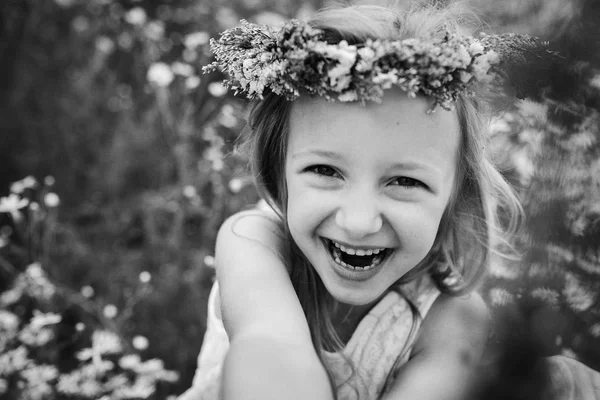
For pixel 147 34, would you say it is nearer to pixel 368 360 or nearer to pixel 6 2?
pixel 6 2

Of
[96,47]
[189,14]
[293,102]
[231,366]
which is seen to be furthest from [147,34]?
[231,366]

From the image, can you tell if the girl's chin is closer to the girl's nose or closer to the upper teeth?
the upper teeth

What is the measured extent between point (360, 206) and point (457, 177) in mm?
366

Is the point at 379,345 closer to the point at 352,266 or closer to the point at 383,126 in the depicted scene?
the point at 352,266

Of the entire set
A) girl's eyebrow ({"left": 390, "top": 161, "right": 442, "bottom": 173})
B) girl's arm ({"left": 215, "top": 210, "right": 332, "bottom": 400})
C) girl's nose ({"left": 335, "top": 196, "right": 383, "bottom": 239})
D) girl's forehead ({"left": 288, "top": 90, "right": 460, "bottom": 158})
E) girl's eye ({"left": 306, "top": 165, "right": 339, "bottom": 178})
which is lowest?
girl's arm ({"left": 215, "top": 210, "right": 332, "bottom": 400})

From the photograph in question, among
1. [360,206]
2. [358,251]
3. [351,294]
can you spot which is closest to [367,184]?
[360,206]

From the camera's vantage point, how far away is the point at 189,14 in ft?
14.4

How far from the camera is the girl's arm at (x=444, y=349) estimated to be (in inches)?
63.0

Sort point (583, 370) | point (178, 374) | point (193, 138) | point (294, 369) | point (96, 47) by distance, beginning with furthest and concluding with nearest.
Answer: point (96, 47), point (193, 138), point (178, 374), point (294, 369), point (583, 370)

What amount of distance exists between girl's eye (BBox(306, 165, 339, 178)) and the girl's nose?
0.09m

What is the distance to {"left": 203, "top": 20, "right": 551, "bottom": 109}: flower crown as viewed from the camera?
1363 mm

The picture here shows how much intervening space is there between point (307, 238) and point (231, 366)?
0.39 m

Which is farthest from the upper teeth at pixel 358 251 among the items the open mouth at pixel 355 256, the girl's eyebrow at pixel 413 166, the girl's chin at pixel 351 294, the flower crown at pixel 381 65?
the flower crown at pixel 381 65

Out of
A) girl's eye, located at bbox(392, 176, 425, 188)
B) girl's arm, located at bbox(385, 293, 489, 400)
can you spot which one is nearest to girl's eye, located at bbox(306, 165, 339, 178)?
girl's eye, located at bbox(392, 176, 425, 188)
